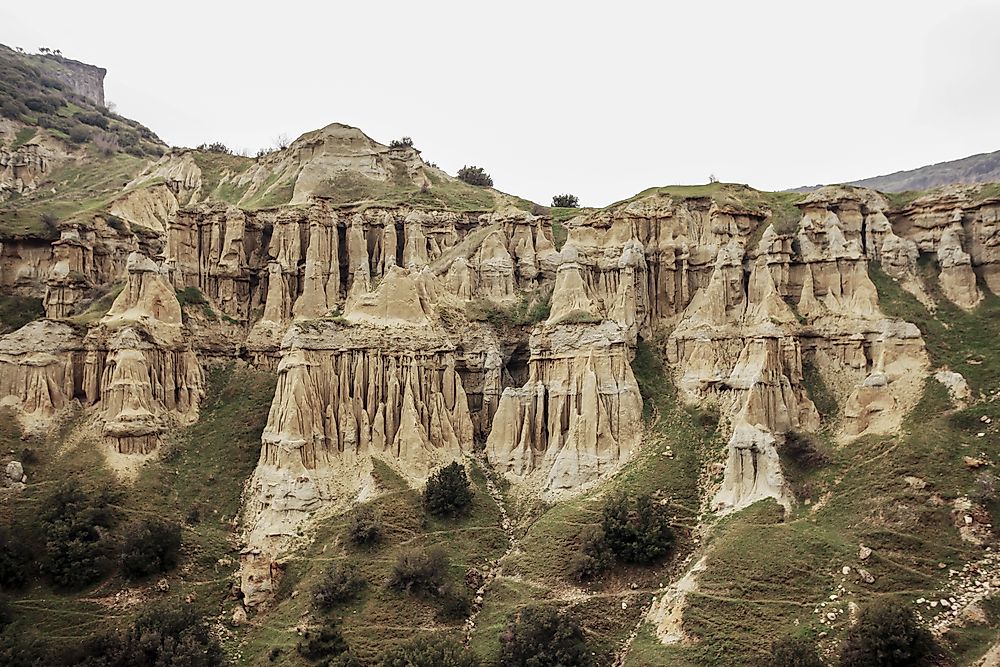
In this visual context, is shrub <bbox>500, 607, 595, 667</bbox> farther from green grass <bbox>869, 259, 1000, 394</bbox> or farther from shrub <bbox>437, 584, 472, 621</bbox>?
green grass <bbox>869, 259, 1000, 394</bbox>

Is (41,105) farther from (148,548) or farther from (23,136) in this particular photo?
(148,548)

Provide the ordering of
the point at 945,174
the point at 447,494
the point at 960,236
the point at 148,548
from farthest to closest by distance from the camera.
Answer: the point at 945,174 → the point at 960,236 → the point at 447,494 → the point at 148,548

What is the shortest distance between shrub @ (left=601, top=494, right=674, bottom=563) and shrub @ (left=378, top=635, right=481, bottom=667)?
9.14 meters

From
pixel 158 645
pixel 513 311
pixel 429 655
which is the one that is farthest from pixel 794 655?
pixel 513 311

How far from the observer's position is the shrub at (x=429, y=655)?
29.2m

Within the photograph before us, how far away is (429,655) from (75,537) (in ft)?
70.1

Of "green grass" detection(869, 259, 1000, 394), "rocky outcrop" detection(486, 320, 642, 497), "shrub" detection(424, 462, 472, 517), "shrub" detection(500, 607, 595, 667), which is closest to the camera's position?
"shrub" detection(500, 607, 595, 667)

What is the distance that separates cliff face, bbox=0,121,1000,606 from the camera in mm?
40375

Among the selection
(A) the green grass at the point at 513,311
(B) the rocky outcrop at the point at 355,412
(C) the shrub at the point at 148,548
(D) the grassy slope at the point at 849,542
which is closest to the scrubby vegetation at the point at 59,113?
(B) the rocky outcrop at the point at 355,412

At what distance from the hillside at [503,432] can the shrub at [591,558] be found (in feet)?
0.52

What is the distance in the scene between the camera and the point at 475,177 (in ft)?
274

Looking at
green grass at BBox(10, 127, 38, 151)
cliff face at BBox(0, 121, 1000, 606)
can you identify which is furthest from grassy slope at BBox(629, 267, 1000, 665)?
green grass at BBox(10, 127, 38, 151)

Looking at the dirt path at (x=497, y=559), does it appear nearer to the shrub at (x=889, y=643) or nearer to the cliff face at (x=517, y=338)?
the cliff face at (x=517, y=338)

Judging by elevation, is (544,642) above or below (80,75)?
below
